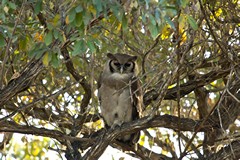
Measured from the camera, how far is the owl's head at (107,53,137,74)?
19.7 ft

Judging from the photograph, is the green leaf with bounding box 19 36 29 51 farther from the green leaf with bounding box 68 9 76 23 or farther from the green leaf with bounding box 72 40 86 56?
the green leaf with bounding box 68 9 76 23

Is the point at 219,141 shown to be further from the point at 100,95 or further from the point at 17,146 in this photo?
the point at 17,146

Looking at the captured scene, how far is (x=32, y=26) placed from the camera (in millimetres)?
4898

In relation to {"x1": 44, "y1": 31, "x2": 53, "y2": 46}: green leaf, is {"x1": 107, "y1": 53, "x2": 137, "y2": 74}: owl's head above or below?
above

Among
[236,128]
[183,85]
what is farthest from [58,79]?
[236,128]

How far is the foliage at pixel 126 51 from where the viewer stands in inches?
152

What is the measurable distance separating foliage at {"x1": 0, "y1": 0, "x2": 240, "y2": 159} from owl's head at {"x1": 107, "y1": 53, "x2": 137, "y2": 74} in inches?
3.7

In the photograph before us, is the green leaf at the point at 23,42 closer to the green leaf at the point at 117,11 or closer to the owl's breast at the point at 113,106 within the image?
the green leaf at the point at 117,11

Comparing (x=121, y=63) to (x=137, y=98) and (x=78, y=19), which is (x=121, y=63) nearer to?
(x=137, y=98)

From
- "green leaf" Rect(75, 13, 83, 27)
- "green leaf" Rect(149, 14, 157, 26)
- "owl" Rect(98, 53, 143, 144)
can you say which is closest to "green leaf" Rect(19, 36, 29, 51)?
"green leaf" Rect(75, 13, 83, 27)

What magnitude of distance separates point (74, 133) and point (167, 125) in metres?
0.91

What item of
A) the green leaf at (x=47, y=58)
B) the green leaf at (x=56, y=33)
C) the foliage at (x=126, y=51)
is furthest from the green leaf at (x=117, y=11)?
the green leaf at (x=47, y=58)

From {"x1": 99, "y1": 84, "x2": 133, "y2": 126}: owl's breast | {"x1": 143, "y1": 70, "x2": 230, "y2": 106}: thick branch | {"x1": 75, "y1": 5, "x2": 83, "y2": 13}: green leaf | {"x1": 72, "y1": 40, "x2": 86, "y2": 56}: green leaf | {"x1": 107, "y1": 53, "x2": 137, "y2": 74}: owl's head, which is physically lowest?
{"x1": 72, "y1": 40, "x2": 86, "y2": 56}: green leaf

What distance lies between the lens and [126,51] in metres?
6.34
